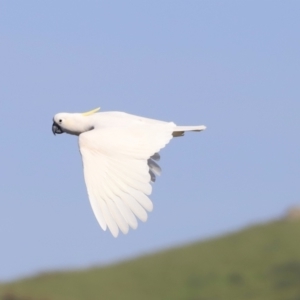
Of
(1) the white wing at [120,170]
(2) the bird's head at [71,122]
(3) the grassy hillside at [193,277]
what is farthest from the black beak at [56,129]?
(3) the grassy hillside at [193,277]

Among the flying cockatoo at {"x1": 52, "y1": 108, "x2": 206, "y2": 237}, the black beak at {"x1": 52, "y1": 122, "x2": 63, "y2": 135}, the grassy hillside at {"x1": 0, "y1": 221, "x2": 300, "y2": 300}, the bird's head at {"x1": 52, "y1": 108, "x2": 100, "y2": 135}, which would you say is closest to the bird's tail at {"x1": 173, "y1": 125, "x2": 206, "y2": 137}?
the flying cockatoo at {"x1": 52, "y1": 108, "x2": 206, "y2": 237}

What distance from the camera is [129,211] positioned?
27.0 ft

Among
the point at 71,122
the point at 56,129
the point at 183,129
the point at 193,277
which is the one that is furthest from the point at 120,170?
the point at 193,277

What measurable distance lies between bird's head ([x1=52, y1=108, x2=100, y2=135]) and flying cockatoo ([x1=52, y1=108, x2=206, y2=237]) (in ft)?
0.45

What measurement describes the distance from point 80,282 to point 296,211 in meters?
5.80

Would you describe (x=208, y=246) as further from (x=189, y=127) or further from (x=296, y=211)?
(x=189, y=127)

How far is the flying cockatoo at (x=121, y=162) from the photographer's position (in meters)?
8.21

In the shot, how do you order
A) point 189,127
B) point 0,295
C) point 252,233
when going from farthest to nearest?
point 252,233 < point 0,295 < point 189,127

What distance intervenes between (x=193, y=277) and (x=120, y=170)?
1783cm

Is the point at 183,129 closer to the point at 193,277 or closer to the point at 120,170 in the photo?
the point at 120,170

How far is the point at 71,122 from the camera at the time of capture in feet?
33.7

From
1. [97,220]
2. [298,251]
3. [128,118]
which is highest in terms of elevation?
[128,118]

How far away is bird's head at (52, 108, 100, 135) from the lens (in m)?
10.1

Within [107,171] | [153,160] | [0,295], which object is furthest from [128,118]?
[0,295]
